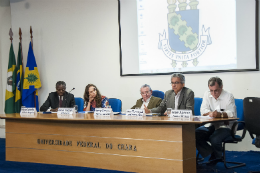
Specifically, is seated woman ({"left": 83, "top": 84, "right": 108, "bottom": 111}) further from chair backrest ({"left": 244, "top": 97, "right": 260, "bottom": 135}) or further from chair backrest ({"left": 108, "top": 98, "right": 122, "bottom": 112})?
chair backrest ({"left": 244, "top": 97, "right": 260, "bottom": 135})

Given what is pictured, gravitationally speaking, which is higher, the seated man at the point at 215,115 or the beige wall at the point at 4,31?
the beige wall at the point at 4,31

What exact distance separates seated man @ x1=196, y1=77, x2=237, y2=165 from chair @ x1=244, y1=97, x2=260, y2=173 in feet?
0.81

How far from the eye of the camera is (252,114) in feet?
9.76

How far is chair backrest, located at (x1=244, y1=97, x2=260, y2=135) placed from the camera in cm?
292

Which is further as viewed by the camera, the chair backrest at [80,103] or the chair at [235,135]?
the chair backrest at [80,103]

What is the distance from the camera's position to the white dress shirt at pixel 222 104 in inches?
133

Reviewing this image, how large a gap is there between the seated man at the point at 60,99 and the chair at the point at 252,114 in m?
2.67

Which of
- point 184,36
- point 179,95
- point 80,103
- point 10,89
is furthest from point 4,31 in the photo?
point 179,95

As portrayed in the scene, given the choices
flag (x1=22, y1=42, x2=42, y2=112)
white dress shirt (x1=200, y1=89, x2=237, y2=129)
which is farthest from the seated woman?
flag (x1=22, y1=42, x2=42, y2=112)

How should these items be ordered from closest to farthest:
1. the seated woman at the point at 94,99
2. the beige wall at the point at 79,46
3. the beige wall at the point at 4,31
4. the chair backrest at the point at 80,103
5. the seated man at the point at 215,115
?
1. the seated man at the point at 215,115
2. the seated woman at the point at 94,99
3. the chair backrest at the point at 80,103
4. the beige wall at the point at 79,46
5. the beige wall at the point at 4,31

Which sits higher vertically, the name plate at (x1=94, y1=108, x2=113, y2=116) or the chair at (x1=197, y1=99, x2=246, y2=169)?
the name plate at (x1=94, y1=108, x2=113, y2=116)

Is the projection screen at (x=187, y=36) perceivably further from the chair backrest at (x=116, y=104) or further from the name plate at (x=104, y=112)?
the name plate at (x=104, y=112)

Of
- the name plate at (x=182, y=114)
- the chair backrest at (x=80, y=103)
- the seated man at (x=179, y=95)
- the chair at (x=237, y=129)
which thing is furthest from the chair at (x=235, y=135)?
the chair backrest at (x=80, y=103)

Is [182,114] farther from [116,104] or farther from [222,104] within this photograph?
[116,104]
